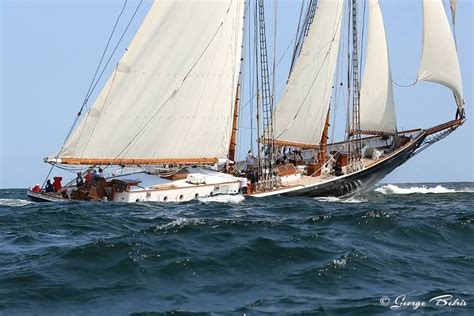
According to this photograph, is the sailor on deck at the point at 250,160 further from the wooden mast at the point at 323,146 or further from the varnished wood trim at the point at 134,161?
the wooden mast at the point at 323,146

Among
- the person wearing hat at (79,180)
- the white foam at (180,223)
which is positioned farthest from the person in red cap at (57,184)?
the white foam at (180,223)

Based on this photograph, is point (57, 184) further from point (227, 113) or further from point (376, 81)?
point (376, 81)

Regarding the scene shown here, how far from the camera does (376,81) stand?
48.6m

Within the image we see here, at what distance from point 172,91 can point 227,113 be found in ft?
10.8

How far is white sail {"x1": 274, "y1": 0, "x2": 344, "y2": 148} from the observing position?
153 feet

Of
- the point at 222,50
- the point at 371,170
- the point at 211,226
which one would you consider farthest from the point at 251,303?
the point at 371,170

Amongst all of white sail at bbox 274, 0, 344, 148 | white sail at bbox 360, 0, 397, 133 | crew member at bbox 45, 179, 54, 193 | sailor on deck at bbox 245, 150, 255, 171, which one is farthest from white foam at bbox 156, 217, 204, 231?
white sail at bbox 360, 0, 397, 133

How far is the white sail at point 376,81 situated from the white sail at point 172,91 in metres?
10.1

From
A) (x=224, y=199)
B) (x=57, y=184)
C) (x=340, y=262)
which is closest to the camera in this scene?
(x=340, y=262)

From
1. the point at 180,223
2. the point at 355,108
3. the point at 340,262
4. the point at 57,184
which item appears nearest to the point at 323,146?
the point at 355,108

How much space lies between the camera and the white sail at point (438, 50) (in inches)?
1871

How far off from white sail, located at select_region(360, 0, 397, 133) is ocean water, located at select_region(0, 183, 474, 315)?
21.2 metres

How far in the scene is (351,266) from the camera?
1917 cm

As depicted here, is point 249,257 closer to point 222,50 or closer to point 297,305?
point 297,305
